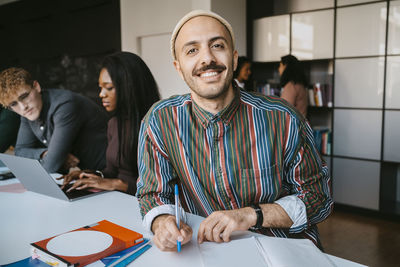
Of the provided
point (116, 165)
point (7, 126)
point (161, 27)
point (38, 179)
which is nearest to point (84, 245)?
point (38, 179)

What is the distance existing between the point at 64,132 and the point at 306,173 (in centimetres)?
157

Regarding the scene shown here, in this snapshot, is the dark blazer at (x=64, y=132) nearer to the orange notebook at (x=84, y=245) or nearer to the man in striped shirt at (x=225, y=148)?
the man in striped shirt at (x=225, y=148)

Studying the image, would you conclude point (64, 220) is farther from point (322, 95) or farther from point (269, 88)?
point (269, 88)

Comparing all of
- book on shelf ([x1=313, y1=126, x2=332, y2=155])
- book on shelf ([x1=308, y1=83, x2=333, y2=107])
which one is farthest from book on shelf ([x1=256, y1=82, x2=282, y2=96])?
book on shelf ([x1=313, y1=126, x2=332, y2=155])

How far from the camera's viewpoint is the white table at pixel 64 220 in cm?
96

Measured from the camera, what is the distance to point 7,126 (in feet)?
8.79

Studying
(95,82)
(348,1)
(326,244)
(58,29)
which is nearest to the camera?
(326,244)

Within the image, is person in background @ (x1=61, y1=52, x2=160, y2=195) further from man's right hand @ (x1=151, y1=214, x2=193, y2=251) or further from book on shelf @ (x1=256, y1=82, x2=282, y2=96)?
book on shelf @ (x1=256, y1=82, x2=282, y2=96)

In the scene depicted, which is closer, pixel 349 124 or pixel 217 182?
pixel 217 182

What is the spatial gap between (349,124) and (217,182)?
114 inches

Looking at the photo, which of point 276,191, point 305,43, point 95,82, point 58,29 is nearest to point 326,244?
point 276,191

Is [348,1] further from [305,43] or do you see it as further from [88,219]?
[88,219]

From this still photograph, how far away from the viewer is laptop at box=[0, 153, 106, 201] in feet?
4.68

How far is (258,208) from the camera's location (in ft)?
3.79
